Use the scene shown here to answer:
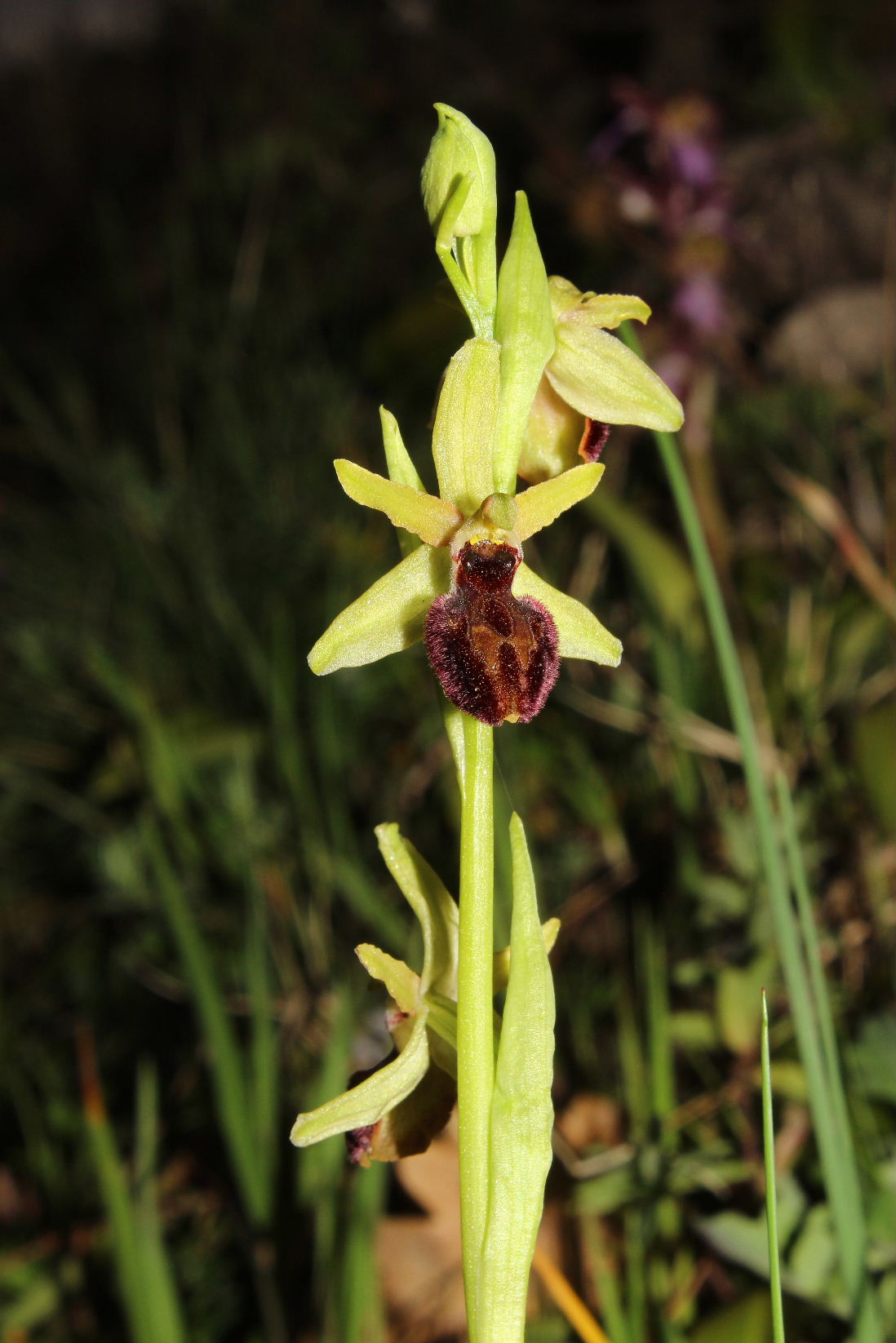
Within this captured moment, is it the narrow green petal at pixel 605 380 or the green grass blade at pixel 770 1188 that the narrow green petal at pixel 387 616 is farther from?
the green grass blade at pixel 770 1188

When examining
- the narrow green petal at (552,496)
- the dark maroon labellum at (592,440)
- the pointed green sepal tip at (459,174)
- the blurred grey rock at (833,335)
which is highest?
the blurred grey rock at (833,335)

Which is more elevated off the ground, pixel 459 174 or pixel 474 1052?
pixel 459 174

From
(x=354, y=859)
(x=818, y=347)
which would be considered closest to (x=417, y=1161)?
(x=354, y=859)

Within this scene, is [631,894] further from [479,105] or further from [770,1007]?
[479,105]

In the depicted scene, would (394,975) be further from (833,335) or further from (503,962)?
(833,335)

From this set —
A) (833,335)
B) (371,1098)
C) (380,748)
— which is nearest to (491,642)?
(371,1098)

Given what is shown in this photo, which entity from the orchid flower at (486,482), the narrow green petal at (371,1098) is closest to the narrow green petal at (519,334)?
the orchid flower at (486,482)
